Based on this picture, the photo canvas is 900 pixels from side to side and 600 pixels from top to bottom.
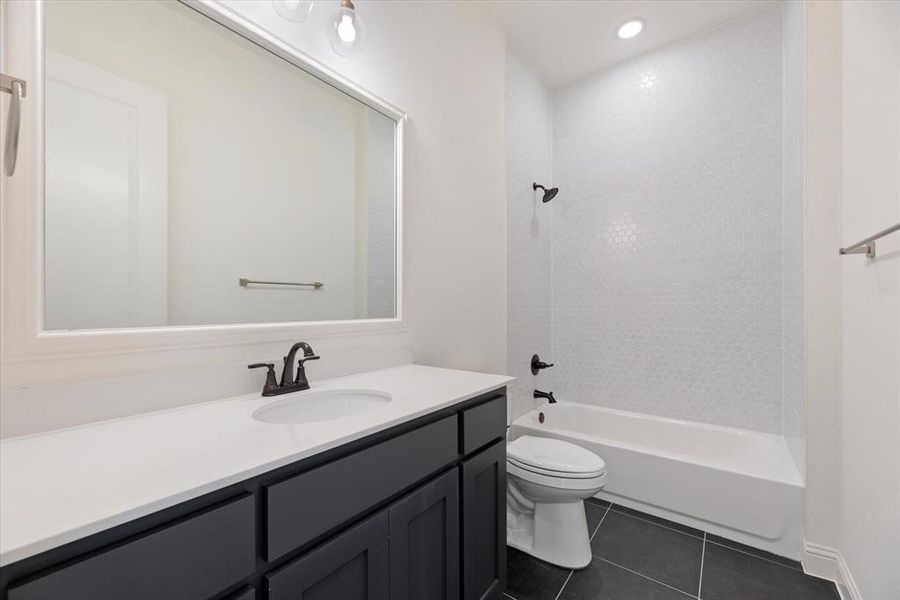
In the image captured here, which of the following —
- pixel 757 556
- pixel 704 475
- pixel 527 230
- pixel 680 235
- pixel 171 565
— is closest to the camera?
pixel 171 565

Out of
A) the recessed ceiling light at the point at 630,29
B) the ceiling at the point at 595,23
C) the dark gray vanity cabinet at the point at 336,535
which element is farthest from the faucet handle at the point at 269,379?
the recessed ceiling light at the point at 630,29

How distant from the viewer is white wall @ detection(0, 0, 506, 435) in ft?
2.76

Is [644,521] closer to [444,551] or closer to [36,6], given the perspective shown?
[444,551]

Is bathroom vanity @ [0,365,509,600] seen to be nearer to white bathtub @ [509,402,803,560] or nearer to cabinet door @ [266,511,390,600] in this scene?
cabinet door @ [266,511,390,600]

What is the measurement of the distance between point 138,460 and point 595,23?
2.84 metres

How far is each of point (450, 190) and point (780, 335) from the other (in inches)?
78.8

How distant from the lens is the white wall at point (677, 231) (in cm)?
216

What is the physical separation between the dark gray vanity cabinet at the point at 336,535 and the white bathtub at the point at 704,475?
1.08 meters

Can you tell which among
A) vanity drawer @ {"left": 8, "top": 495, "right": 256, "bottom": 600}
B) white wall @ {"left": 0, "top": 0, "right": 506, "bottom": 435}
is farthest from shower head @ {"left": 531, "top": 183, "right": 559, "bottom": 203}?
vanity drawer @ {"left": 8, "top": 495, "right": 256, "bottom": 600}

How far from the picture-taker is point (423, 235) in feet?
5.69

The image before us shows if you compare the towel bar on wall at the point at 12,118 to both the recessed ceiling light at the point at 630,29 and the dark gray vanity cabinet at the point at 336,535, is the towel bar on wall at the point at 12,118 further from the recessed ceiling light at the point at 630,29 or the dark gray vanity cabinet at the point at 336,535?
the recessed ceiling light at the point at 630,29

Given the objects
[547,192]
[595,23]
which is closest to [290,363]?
[547,192]

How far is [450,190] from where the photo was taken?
1895mm

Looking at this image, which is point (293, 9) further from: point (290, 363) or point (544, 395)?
point (544, 395)
